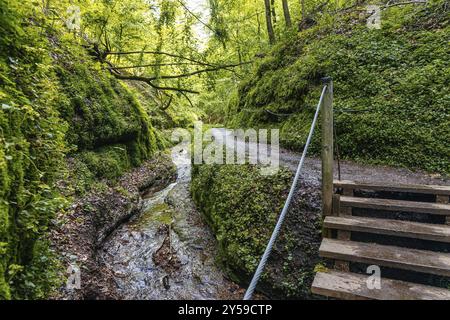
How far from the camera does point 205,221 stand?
278 inches

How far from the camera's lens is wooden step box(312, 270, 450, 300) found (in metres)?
2.73

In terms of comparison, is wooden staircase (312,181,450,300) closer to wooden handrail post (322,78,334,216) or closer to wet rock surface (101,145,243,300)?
wooden handrail post (322,78,334,216)

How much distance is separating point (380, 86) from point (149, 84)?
6.36 m

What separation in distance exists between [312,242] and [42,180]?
3821 millimetres

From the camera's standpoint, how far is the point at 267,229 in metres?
4.81

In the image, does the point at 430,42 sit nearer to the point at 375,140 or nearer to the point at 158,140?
the point at 375,140

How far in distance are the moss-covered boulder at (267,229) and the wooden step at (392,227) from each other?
2.50 ft

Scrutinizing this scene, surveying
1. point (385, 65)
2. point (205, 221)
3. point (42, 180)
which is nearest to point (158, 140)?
point (205, 221)

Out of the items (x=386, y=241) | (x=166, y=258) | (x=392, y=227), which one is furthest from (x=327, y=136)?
(x=166, y=258)

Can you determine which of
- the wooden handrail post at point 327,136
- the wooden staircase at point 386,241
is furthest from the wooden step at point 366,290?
the wooden handrail post at point 327,136

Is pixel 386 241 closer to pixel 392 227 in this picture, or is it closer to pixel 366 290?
pixel 392 227

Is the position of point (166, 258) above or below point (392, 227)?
below

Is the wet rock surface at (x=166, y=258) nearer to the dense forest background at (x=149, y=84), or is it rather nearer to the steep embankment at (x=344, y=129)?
the steep embankment at (x=344, y=129)

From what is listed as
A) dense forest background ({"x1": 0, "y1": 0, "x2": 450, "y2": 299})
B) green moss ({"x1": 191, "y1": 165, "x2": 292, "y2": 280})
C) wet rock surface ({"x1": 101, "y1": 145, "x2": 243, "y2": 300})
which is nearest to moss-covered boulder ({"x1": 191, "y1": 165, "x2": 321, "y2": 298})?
green moss ({"x1": 191, "y1": 165, "x2": 292, "y2": 280})
